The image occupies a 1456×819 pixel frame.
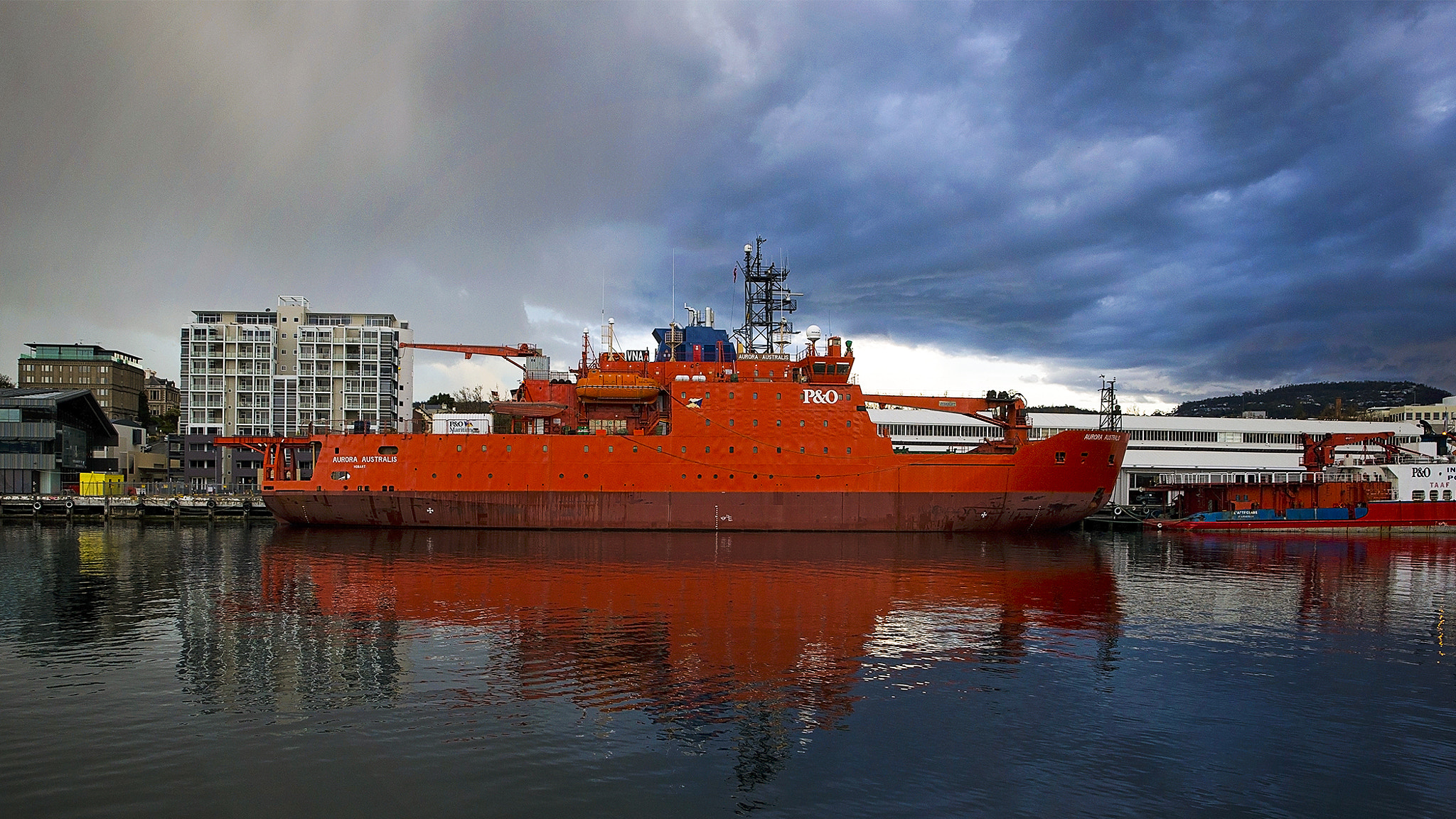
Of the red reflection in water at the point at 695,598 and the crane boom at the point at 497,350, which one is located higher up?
the crane boom at the point at 497,350

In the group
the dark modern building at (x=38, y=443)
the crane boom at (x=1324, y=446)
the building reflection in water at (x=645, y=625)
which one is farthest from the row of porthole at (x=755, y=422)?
the dark modern building at (x=38, y=443)

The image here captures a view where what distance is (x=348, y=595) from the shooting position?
17.2m

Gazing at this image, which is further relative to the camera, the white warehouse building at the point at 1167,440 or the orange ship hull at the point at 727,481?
the white warehouse building at the point at 1167,440

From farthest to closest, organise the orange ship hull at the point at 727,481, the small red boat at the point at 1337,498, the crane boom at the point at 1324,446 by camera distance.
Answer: the crane boom at the point at 1324,446
the small red boat at the point at 1337,498
the orange ship hull at the point at 727,481

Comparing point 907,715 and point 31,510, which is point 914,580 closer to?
point 907,715

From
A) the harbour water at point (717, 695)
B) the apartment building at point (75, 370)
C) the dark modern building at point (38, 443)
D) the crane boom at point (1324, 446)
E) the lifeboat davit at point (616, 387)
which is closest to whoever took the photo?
the harbour water at point (717, 695)

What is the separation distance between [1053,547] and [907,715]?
20.7 m

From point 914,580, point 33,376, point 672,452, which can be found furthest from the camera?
point 33,376

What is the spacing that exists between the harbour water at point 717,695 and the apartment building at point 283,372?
1727 inches

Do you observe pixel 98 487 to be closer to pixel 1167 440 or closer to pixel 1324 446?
pixel 1167 440

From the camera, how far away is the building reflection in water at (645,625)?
10.3 m

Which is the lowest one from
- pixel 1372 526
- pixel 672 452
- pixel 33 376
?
pixel 1372 526

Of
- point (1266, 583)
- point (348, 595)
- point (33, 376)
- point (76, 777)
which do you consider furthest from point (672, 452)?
point (33, 376)

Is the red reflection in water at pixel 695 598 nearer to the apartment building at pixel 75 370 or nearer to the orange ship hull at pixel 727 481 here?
the orange ship hull at pixel 727 481
